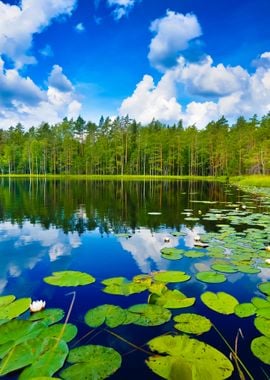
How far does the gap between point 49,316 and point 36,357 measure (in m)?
0.93

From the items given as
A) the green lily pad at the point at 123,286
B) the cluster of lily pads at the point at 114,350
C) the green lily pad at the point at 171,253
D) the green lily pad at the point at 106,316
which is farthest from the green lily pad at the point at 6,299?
the green lily pad at the point at 171,253

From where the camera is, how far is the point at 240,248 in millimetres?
6672

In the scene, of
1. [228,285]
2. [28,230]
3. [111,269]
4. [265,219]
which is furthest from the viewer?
[265,219]

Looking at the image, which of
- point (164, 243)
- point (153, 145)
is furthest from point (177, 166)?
point (164, 243)

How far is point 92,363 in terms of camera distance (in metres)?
2.65

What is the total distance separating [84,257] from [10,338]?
3423 millimetres

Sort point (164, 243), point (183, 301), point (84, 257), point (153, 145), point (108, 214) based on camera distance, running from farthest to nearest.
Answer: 1. point (153, 145)
2. point (108, 214)
3. point (164, 243)
4. point (84, 257)
5. point (183, 301)

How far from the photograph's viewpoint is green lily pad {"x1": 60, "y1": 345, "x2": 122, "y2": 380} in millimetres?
2502

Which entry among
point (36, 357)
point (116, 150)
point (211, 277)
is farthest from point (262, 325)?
point (116, 150)

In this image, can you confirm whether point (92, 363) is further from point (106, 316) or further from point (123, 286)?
point (123, 286)

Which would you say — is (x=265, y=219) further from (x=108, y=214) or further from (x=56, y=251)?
(x=56, y=251)

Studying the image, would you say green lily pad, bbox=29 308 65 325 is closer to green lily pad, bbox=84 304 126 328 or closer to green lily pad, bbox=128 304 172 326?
green lily pad, bbox=84 304 126 328

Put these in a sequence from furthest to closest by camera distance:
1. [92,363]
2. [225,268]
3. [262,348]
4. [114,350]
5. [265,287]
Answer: [225,268]
[265,287]
[262,348]
[114,350]
[92,363]

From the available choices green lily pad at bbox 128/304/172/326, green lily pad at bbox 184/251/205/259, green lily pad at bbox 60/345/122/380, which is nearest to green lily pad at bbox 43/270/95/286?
green lily pad at bbox 128/304/172/326
